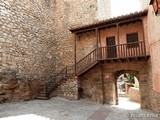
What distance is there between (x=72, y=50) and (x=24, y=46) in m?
4.16

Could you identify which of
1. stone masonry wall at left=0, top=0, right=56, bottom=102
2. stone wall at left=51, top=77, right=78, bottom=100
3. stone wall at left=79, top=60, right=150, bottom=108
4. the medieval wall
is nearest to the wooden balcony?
stone wall at left=79, top=60, right=150, bottom=108

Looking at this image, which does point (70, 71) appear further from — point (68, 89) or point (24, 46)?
point (24, 46)

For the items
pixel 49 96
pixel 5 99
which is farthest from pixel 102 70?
pixel 5 99

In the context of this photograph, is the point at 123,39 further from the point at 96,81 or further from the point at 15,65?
the point at 15,65

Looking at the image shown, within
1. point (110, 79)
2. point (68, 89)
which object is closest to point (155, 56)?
point (110, 79)

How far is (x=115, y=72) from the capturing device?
32.7ft

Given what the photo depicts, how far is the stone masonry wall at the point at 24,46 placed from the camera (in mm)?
7730

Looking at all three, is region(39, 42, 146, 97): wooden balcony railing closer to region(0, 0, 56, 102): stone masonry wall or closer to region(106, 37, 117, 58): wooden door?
region(106, 37, 117, 58): wooden door

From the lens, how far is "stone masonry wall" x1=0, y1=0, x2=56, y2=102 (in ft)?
25.4

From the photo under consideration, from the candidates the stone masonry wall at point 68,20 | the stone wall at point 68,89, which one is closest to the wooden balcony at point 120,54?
the stone wall at point 68,89

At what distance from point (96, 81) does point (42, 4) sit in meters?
7.31

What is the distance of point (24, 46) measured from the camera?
358 inches

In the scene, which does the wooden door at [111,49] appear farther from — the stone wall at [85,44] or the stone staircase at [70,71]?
the stone wall at [85,44]

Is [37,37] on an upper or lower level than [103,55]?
upper
